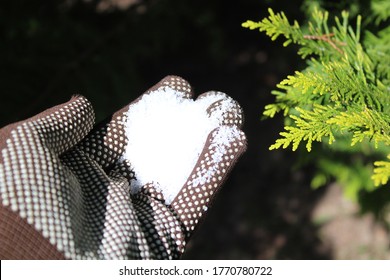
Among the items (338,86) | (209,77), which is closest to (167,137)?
(338,86)

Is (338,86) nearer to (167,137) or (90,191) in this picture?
(167,137)

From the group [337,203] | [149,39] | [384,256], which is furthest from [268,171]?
[149,39]

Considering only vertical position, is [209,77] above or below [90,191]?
Result: above

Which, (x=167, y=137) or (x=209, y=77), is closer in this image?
(x=167, y=137)

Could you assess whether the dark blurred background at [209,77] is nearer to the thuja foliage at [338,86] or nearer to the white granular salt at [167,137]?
the white granular salt at [167,137]

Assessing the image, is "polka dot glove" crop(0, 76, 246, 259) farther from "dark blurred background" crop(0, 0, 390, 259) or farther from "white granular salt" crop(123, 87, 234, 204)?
"dark blurred background" crop(0, 0, 390, 259)

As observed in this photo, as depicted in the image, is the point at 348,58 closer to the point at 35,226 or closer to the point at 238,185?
the point at 35,226
